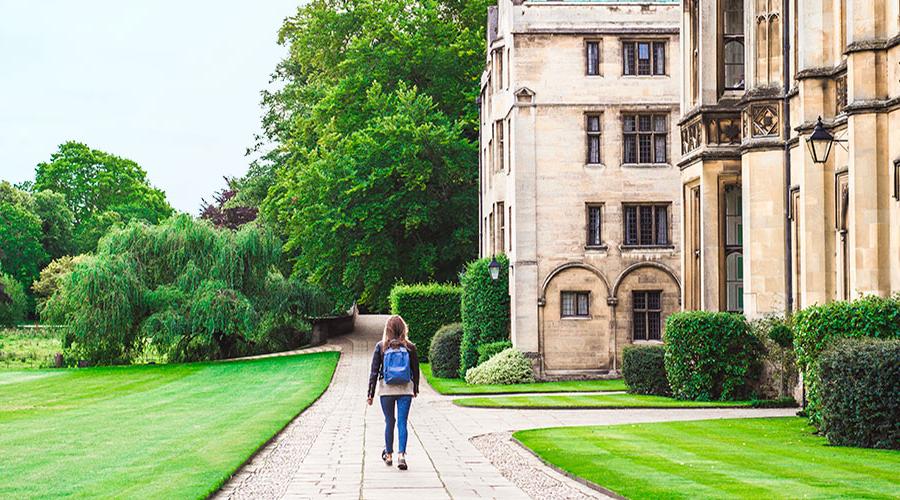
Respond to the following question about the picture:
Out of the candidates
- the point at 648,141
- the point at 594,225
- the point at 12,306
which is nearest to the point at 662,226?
the point at 594,225

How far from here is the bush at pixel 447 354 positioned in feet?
149

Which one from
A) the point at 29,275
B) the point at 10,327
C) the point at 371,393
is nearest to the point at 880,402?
the point at 371,393

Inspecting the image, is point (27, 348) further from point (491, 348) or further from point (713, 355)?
point (713, 355)

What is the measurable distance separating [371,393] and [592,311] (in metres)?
25.4

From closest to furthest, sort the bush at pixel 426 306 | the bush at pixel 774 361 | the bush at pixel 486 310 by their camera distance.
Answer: the bush at pixel 774 361
the bush at pixel 486 310
the bush at pixel 426 306

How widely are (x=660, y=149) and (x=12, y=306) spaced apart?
173 feet

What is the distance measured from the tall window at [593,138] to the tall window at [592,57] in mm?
1471

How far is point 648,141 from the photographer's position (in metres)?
41.7

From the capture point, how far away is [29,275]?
98.9 metres

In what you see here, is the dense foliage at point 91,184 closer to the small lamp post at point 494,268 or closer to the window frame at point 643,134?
the small lamp post at point 494,268

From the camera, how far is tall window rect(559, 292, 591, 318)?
136 ft

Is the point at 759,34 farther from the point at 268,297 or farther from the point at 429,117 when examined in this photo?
the point at 268,297

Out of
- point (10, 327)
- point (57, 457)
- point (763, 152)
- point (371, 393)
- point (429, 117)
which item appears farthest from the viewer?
point (10, 327)

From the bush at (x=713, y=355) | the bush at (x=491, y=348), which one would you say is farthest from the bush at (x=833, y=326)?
the bush at (x=491, y=348)
